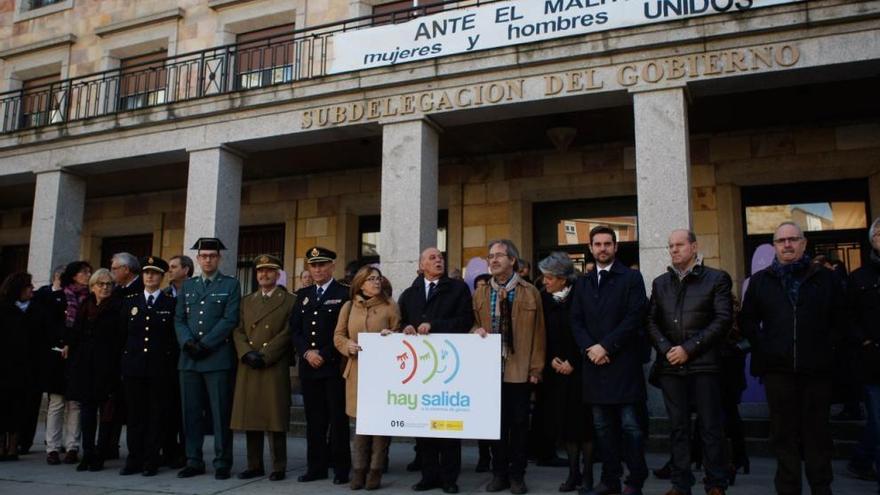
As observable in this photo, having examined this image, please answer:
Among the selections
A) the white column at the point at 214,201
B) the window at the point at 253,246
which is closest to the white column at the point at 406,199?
the white column at the point at 214,201

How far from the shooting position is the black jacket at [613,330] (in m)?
5.09

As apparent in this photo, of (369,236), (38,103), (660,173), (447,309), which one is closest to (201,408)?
(447,309)

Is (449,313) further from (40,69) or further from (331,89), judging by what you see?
(40,69)

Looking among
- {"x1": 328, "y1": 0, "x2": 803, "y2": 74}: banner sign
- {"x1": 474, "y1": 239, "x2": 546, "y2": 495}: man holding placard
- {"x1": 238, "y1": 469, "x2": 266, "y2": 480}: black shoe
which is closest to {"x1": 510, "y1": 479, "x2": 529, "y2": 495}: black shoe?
{"x1": 474, "y1": 239, "x2": 546, "y2": 495}: man holding placard

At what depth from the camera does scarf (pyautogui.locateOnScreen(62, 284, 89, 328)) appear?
7295mm

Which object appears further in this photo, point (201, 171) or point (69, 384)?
point (201, 171)

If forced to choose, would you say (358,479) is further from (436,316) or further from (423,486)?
(436,316)

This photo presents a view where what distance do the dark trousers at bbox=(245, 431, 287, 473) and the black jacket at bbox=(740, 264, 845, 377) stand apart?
3866mm

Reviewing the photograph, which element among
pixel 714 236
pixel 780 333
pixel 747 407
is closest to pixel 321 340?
pixel 780 333

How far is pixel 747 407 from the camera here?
25.6 feet

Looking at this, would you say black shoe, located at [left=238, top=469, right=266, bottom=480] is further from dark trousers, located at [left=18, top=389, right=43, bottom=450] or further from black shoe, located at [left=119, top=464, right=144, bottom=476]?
dark trousers, located at [left=18, top=389, right=43, bottom=450]

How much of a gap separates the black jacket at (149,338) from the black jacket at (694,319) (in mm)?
4263

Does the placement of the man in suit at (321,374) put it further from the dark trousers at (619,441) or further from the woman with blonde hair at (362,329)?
the dark trousers at (619,441)

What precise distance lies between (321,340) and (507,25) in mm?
5491
